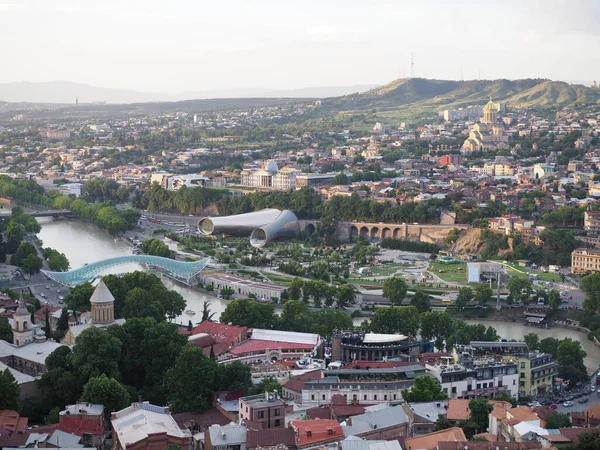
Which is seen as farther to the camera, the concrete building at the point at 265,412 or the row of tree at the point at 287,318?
the row of tree at the point at 287,318

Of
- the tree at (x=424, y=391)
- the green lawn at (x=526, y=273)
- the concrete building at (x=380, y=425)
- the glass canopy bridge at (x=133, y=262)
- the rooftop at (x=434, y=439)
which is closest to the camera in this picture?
the rooftop at (x=434, y=439)

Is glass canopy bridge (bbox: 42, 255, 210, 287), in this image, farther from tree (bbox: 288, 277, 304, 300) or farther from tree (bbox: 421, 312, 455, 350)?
tree (bbox: 421, 312, 455, 350)

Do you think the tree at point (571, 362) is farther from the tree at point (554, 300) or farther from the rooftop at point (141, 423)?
the rooftop at point (141, 423)

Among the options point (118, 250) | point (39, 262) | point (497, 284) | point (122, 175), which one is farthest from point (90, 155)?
point (497, 284)

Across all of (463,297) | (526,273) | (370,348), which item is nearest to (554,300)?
(463,297)

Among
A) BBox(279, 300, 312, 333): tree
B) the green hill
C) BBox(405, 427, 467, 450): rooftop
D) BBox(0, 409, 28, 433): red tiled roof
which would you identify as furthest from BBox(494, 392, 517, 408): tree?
the green hill

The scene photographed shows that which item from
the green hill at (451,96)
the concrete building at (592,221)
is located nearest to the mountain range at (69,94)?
the green hill at (451,96)

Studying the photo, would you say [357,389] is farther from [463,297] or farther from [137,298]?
[463,297]
